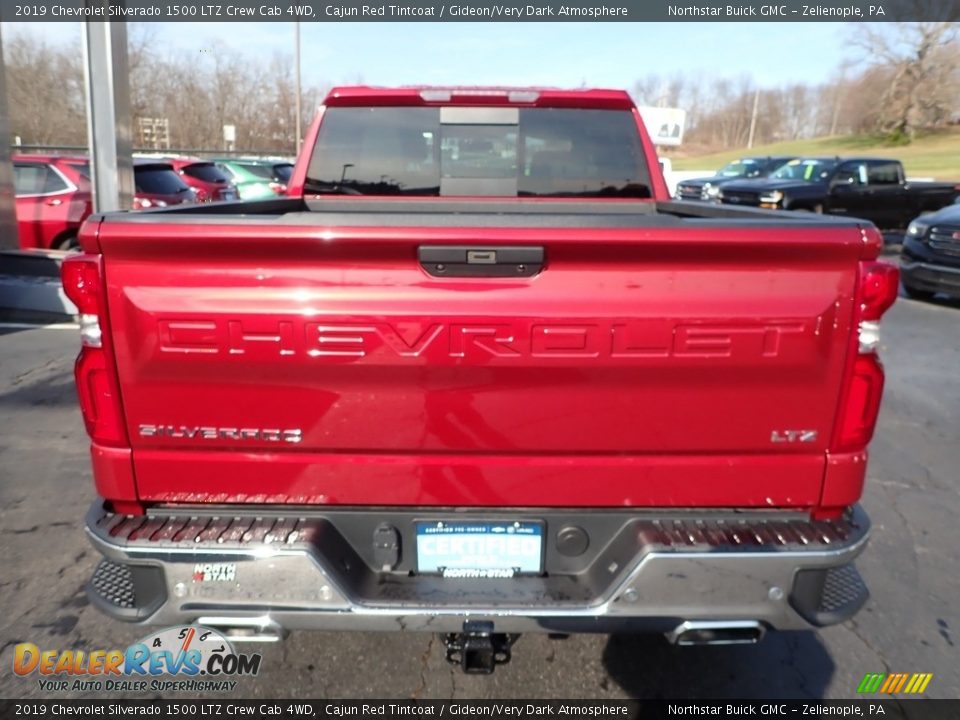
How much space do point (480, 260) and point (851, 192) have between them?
65.1 feet

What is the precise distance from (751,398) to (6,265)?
1051 centimetres

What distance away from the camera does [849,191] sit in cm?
1866

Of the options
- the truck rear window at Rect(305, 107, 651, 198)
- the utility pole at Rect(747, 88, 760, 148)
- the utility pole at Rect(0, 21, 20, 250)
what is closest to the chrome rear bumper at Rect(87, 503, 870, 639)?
the truck rear window at Rect(305, 107, 651, 198)

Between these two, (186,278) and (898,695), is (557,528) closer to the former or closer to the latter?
(186,278)

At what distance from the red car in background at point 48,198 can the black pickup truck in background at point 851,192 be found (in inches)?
583

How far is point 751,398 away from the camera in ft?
6.62

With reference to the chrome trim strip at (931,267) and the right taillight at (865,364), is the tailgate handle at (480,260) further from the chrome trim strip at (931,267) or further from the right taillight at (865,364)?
the chrome trim strip at (931,267)

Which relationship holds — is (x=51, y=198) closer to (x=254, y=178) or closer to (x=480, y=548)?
(x=254, y=178)

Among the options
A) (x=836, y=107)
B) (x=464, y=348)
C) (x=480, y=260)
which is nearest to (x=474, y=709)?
(x=464, y=348)

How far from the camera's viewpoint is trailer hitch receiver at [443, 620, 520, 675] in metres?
2.08

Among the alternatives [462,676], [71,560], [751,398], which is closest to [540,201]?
[751,398]

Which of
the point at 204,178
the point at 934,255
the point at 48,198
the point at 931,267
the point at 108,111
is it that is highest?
the point at 108,111

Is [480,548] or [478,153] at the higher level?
Answer: [478,153]

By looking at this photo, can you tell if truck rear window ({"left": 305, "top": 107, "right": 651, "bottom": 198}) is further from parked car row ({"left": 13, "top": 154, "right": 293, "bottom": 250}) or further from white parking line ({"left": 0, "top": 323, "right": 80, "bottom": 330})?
parked car row ({"left": 13, "top": 154, "right": 293, "bottom": 250})
